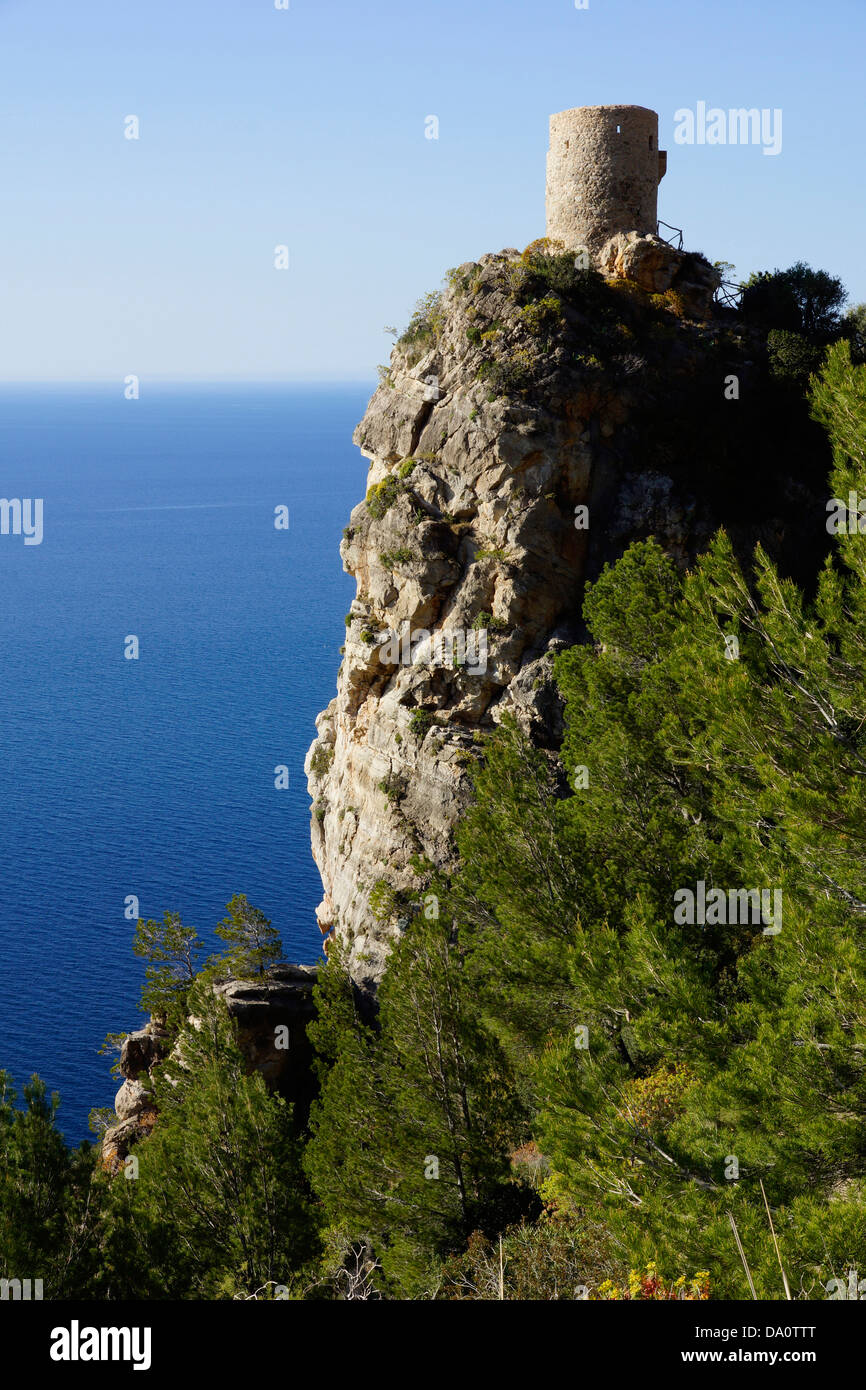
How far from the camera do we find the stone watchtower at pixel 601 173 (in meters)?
33.9

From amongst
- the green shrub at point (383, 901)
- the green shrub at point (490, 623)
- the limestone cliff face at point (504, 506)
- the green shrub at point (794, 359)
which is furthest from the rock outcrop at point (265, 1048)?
the green shrub at point (794, 359)

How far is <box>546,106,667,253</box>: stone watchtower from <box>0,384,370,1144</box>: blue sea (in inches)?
1387

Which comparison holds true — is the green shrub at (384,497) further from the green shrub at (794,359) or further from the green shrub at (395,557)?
the green shrub at (794,359)

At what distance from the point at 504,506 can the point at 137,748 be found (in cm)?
5725

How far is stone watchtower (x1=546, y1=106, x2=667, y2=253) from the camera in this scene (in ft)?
111

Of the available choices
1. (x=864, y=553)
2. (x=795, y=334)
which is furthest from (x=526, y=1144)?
(x=795, y=334)

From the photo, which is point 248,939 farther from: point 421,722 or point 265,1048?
point 421,722

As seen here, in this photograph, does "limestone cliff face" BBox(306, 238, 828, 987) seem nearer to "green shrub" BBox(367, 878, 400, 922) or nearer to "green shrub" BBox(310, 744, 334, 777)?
"green shrub" BBox(367, 878, 400, 922)

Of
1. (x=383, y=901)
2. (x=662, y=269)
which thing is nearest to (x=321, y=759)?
(x=383, y=901)

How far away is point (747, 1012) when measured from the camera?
1235 centimetres

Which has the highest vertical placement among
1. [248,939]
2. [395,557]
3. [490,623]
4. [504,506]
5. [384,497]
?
[384,497]

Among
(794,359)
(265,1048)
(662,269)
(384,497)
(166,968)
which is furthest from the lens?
(166,968)

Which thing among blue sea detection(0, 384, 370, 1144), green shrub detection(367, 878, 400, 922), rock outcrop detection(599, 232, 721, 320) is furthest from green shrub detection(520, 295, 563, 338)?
blue sea detection(0, 384, 370, 1144)

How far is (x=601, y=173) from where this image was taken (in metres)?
34.2
